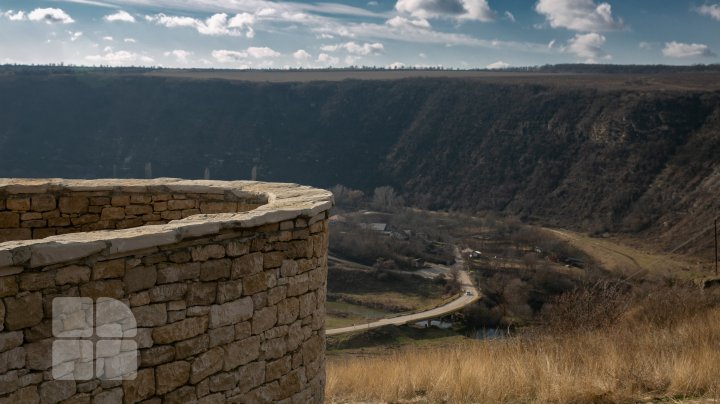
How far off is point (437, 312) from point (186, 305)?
23.1 m

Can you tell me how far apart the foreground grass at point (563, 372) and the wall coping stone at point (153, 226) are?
2.10m

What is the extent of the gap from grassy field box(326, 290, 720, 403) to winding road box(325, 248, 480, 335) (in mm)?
13631

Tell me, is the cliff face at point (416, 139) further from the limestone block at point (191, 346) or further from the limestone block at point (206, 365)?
the limestone block at point (191, 346)

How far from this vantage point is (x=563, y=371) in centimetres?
645

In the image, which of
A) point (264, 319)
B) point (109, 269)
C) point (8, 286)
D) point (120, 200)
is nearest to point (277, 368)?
point (264, 319)

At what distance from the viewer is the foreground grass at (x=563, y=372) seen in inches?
234

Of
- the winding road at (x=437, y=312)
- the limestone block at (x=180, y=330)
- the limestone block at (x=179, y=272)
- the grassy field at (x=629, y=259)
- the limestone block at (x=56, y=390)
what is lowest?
the winding road at (x=437, y=312)

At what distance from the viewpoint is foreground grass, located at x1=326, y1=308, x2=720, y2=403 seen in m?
5.94

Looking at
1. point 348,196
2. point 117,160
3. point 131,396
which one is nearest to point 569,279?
point 348,196

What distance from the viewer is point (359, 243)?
3525 centimetres

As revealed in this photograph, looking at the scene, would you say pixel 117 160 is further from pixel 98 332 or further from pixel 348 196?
pixel 98 332

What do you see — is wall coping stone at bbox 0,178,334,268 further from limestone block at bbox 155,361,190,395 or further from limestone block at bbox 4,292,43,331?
limestone block at bbox 155,361,190,395

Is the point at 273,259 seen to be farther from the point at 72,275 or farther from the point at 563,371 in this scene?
the point at 563,371

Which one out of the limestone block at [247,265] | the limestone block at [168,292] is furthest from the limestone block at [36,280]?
the limestone block at [247,265]
